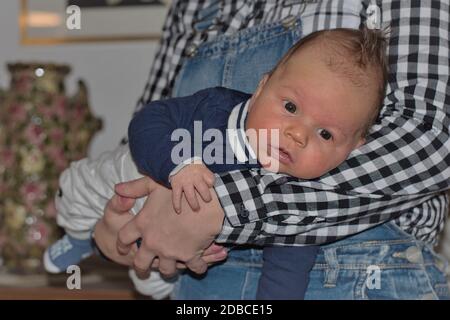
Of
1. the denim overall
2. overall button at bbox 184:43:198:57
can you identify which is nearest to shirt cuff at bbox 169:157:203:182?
the denim overall

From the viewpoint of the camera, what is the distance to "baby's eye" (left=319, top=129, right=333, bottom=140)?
1154 mm

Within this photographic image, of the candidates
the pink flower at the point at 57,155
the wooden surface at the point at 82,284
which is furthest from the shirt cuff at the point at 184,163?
the pink flower at the point at 57,155

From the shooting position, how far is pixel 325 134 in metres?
1.16

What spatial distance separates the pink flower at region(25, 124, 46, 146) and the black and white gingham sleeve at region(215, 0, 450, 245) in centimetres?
137

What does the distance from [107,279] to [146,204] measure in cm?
124

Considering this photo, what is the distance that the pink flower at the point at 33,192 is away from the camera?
241 centimetres

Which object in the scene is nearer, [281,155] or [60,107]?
[281,155]

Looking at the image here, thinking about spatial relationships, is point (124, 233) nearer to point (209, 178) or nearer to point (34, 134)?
point (209, 178)

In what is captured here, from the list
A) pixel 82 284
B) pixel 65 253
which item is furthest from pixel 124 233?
pixel 82 284

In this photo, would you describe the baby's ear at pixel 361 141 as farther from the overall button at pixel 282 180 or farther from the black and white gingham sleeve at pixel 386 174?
the overall button at pixel 282 180

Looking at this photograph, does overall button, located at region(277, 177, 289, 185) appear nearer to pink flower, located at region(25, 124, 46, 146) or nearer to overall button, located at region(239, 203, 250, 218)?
overall button, located at region(239, 203, 250, 218)

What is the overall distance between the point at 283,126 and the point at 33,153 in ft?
4.69

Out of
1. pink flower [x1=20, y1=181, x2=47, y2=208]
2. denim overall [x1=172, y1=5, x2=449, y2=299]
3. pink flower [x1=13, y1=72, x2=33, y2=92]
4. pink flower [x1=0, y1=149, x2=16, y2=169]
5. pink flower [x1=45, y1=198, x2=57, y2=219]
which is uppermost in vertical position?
denim overall [x1=172, y1=5, x2=449, y2=299]
